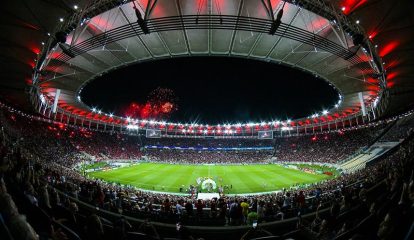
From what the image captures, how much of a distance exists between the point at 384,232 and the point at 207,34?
51.1ft

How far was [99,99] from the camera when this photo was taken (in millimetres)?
63062

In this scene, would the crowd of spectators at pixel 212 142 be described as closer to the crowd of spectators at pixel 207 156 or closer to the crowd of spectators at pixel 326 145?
the crowd of spectators at pixel 207 156

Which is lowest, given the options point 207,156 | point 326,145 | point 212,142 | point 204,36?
point 207,156

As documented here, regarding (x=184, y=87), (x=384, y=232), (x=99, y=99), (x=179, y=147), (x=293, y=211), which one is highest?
(x=184, y=87)

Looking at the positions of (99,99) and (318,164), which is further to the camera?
(99,99)

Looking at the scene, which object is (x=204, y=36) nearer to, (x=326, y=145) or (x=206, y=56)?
(x=206, y=56)

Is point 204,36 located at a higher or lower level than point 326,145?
higher

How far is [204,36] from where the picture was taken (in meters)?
17.2

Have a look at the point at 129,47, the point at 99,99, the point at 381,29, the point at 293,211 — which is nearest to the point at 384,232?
the point at 293,211

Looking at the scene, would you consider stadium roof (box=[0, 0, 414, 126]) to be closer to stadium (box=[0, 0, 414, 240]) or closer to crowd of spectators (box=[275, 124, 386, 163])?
stadium (box=[0, 0, 414, 240])

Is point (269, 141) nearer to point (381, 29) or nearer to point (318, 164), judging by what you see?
point (318, 164)

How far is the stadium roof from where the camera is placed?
13.0 meters

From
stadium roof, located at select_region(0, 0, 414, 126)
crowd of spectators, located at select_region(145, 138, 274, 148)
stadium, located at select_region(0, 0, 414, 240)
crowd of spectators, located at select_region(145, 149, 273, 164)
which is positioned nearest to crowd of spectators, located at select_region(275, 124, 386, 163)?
stadium, located at select_region(0, 0, 414, 240)

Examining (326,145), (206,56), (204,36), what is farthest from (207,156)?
Result: (204,36)
